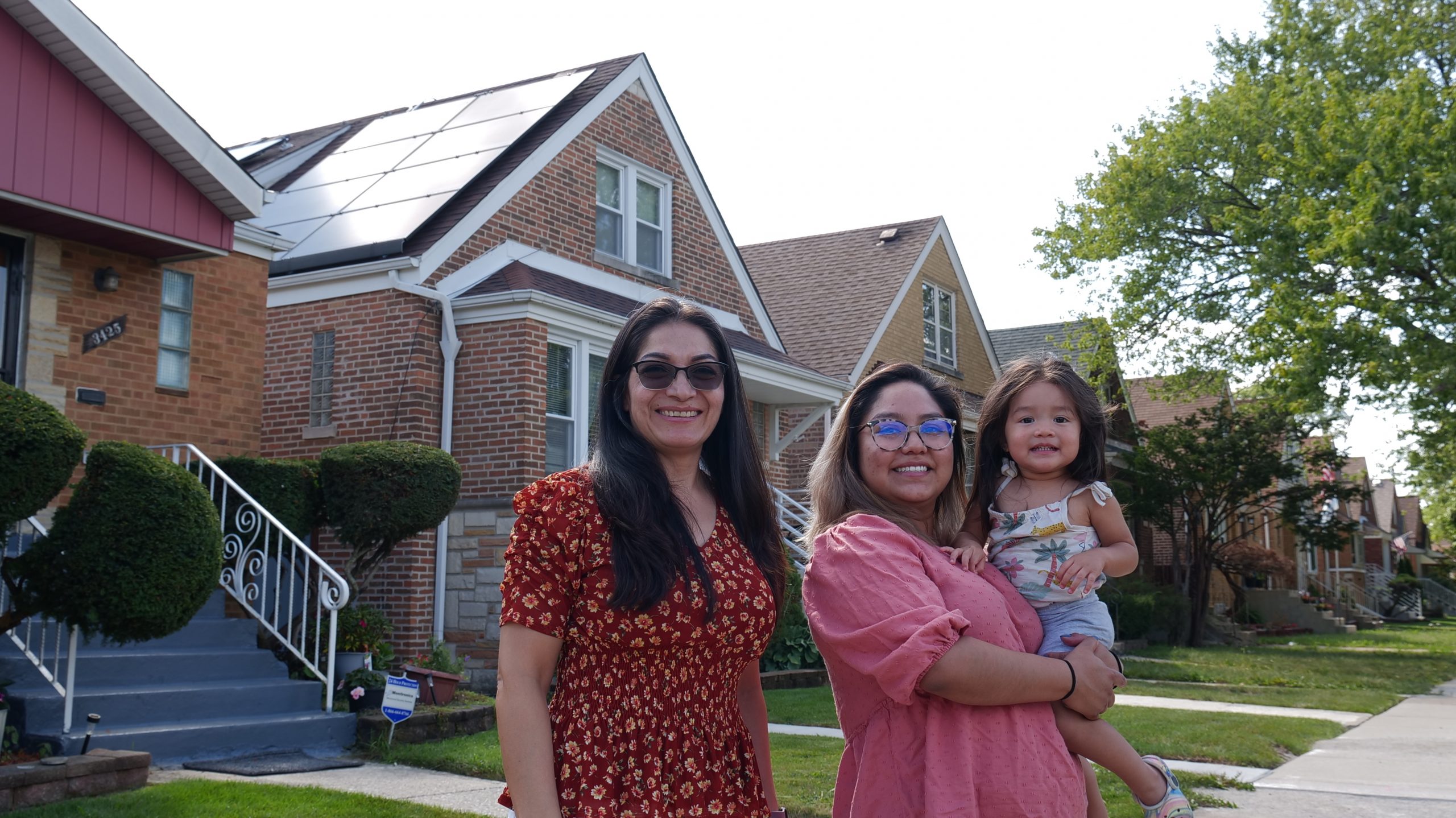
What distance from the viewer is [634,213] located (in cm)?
1422

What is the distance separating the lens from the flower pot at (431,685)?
8688 millimetres

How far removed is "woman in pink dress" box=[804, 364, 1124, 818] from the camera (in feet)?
7.38

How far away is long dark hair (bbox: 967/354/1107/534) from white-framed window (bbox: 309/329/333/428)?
1011 centimetres

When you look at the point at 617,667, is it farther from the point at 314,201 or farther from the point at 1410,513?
the point at 1410,513

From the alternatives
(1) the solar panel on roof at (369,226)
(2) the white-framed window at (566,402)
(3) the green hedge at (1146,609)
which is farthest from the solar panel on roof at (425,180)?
(3) the green hedge at (1146,609)

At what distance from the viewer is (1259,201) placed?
2083cm

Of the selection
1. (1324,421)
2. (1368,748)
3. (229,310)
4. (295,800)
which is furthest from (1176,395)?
(295,800)

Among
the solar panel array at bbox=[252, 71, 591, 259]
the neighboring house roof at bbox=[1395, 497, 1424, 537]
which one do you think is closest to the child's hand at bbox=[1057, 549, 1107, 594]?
the solar panel array at bbox=[252, 71, 591, 259]

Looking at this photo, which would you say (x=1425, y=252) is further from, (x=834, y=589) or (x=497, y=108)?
(x=834, y=589)

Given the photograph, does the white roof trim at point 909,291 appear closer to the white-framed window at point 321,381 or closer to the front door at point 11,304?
the white-framed window at point 321,381

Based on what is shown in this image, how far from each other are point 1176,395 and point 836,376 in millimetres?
8990

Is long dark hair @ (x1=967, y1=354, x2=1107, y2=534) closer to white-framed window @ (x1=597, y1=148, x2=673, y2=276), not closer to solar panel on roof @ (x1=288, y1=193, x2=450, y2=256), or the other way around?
solar panel on roof @ (x1=288, y1=193, x2=450, y2=256)

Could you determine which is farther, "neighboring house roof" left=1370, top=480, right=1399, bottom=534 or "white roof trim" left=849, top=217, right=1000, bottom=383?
"neighboring house roof" left=1370, top=480, right=1399, bottom=534

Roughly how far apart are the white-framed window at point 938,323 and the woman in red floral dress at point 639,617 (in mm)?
18472
